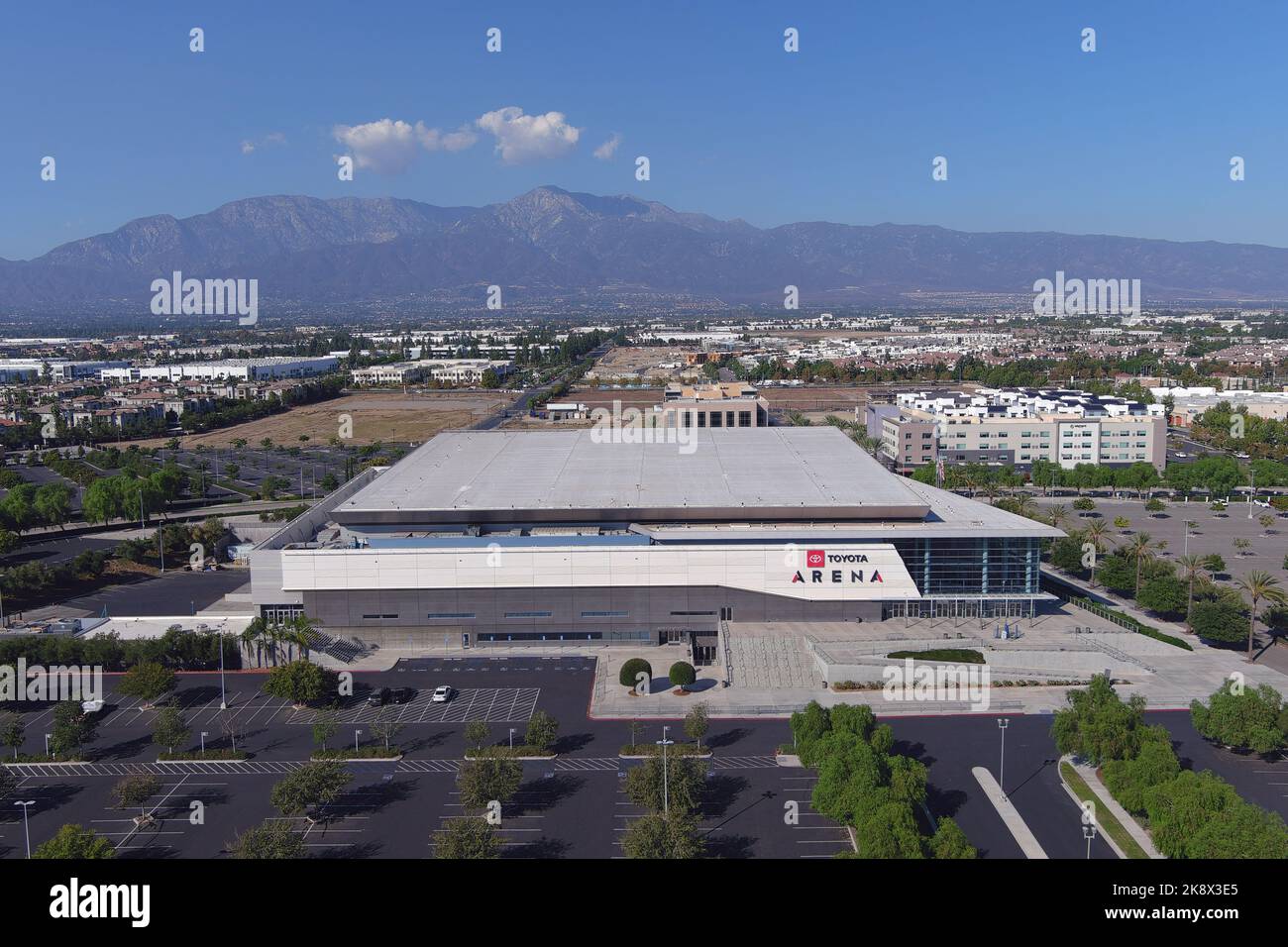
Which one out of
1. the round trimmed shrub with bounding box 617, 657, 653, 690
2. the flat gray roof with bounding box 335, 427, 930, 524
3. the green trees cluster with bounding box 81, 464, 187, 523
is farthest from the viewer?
the green trees cluster with bounding box 81, 464, 187, 523

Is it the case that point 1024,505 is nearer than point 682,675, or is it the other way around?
point 682,675

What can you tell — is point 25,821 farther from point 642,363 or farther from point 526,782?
point 642,363

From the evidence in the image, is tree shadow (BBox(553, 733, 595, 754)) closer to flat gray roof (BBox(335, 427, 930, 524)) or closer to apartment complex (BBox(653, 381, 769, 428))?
flat gray roof (BBox(335, 427, 930, 524))

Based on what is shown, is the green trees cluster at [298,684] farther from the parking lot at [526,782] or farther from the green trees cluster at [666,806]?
the green trees cluster at [666,806]

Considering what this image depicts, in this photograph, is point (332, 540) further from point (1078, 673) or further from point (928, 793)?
point (1078, 673)

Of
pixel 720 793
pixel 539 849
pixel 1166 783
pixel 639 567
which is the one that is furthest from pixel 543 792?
pixel 1166 783

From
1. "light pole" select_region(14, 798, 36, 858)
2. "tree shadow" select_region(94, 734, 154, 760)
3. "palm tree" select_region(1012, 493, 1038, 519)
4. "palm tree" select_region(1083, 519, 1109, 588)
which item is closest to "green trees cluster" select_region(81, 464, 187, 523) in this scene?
"tree shadow" select_region(94, 734, 154, 760)
